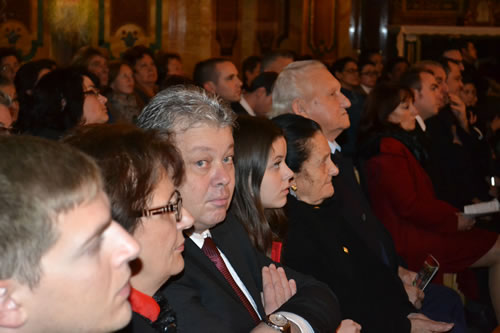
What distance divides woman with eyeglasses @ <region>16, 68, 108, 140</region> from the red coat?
1.70 m

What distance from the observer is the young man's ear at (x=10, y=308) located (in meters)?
1.09

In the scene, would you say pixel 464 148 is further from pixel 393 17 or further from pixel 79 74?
pixel 393 17

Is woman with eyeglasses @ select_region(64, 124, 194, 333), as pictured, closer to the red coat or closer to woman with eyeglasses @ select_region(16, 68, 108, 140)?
woman with eyeglasses @ select_region(16, 68, 108, 140)

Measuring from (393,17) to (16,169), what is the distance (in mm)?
11274

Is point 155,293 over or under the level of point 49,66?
under

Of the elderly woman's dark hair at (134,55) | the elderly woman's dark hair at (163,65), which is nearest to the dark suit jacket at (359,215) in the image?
the elderly woman's dark hair at (134,55)

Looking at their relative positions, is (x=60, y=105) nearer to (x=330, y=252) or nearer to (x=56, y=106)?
(x=56, y=106)

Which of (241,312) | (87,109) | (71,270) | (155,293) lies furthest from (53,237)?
(87,109)

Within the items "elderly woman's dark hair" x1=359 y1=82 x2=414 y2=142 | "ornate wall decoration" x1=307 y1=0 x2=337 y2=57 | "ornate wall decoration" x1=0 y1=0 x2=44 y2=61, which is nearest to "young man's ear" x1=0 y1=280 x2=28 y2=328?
"elderly woman's dark hair" x1=359 y1=82 x2=414 y2=142

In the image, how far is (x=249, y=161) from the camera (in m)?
2.57

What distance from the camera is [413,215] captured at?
3.93 metres

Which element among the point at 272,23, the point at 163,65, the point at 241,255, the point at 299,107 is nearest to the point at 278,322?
the point at 241,255

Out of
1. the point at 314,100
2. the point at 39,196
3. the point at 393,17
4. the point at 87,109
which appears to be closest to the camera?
the point at 39,196

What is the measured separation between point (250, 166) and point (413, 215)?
1.68 metres
